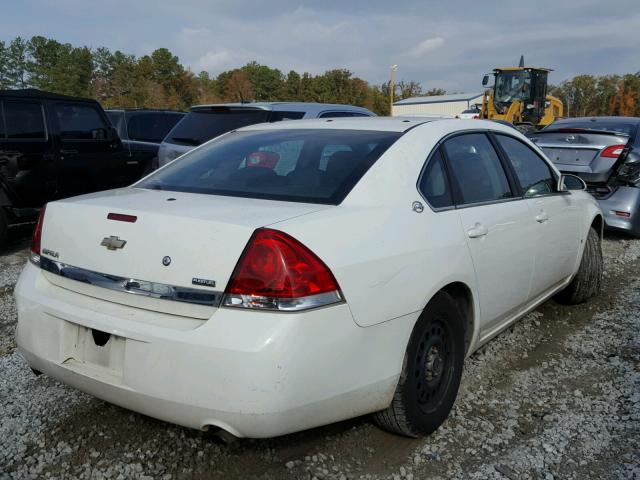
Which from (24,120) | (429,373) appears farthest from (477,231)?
(24,120)

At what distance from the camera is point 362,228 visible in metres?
2.31

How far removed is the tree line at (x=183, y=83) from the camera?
59062 millimetres

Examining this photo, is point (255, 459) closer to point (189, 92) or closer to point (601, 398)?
point (601, 398)

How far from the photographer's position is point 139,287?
219cm

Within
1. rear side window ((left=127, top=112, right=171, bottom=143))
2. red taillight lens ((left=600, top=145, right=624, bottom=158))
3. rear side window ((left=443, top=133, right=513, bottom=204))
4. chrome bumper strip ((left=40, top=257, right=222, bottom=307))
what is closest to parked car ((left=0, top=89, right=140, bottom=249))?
rear side window ((left=127, top=112, right=171, bottom=143))

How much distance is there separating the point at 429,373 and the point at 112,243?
1.52m

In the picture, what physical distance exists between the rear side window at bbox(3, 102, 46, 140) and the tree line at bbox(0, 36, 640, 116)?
4838 cm

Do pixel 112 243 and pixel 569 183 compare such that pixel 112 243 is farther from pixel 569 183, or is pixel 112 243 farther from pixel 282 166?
pixel 569 183

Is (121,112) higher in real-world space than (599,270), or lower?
higher

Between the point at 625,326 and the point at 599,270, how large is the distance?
62 centimetres

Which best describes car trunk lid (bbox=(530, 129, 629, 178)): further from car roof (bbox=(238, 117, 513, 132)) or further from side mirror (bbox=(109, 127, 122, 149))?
→ side mirror (bbox=(109, 127, 122, 149))

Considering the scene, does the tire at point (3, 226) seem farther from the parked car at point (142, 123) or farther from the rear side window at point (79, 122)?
the parked car at point (142, 123)

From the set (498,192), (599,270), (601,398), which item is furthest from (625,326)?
(498,192)

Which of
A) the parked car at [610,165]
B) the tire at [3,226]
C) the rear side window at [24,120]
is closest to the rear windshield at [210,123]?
the rear side window at [24,120]
